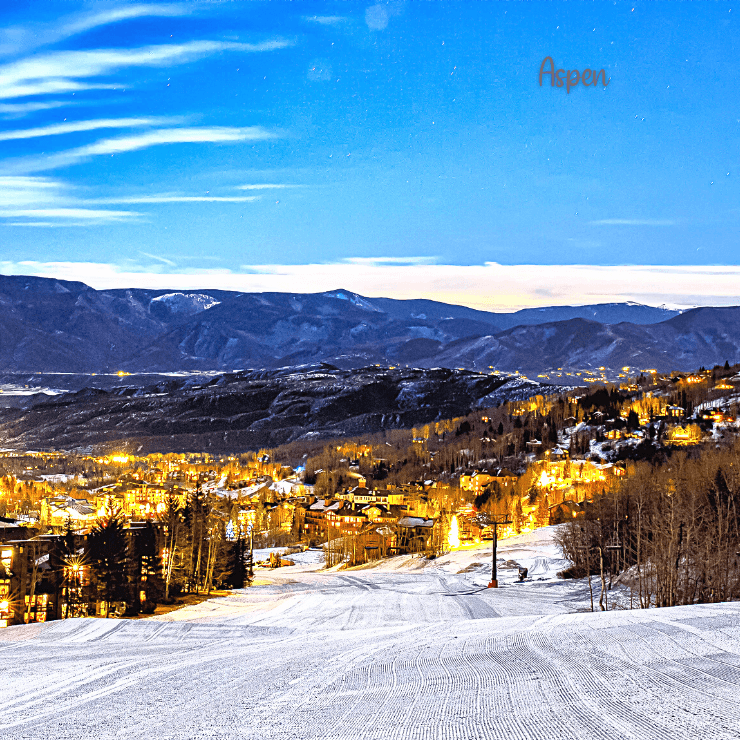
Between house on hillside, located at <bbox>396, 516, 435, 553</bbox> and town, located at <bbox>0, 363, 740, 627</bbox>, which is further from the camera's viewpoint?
house on hillside, located at <bbox>396, 516, 435, 553</bbox>

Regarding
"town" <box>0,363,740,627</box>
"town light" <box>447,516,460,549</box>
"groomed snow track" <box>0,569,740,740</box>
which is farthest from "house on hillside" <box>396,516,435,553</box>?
"groomed snow track" <box>0,569,740,740</box>

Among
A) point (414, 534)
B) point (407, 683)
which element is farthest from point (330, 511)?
point (407, 683)

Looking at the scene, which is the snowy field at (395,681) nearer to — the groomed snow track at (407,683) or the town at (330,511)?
the groomed snow track at (407,683)

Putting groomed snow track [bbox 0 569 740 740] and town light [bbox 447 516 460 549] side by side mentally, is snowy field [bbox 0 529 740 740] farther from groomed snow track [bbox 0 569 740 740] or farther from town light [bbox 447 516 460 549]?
town light [bbox 447 516 460 549]

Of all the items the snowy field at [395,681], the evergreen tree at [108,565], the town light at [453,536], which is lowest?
the town light at [453,536]

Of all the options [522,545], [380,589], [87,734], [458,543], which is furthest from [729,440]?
[87,734]

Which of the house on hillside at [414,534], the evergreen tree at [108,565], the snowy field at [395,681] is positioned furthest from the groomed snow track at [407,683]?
the house on hillside at [414,534]
